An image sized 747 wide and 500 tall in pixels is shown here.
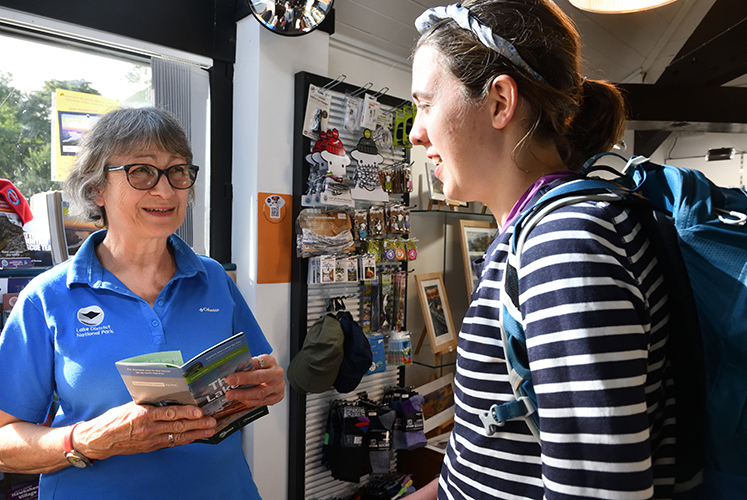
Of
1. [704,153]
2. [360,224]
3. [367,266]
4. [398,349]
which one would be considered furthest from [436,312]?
[704,153]

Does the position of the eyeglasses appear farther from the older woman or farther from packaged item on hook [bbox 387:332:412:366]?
packaged item on hook [bbox 387:332:412:366]

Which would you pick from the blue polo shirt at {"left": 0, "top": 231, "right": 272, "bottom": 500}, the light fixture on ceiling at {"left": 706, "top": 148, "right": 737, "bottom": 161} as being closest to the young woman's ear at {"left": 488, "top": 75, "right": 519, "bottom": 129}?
the blue polo shirt at {"left": 0, "top": 231, "right": 272, "bottom": 500}

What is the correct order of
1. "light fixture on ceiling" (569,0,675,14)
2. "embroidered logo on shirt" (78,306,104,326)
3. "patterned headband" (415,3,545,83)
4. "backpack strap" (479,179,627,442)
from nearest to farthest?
"backpack strap" (479,179,627,442)
"patterned headband" (415,3,545,83)
"embroidered logo on shirt" (78,306,104,326)
"light fixture on ceiling" (569,0,675,14)

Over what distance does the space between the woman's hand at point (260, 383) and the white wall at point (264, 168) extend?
1.21m

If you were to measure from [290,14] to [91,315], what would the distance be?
6.55 ft

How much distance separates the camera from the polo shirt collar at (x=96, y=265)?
1.44m

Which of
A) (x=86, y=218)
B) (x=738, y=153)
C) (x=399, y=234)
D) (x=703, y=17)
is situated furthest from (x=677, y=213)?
(x=738, y=153)

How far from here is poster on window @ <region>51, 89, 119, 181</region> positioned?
233 centimetres

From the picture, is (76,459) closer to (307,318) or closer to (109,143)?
(109,143)

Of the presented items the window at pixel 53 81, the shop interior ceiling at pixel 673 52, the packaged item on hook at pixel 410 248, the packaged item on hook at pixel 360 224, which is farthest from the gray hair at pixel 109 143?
the shop interior ceiling at pixel 673 52

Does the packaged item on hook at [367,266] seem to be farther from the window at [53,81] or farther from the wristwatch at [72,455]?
the wristwatch at [72,455]

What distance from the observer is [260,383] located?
1442 millimetres

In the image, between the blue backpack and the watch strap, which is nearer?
the blue backpack

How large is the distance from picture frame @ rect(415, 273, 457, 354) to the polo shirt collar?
207cm
